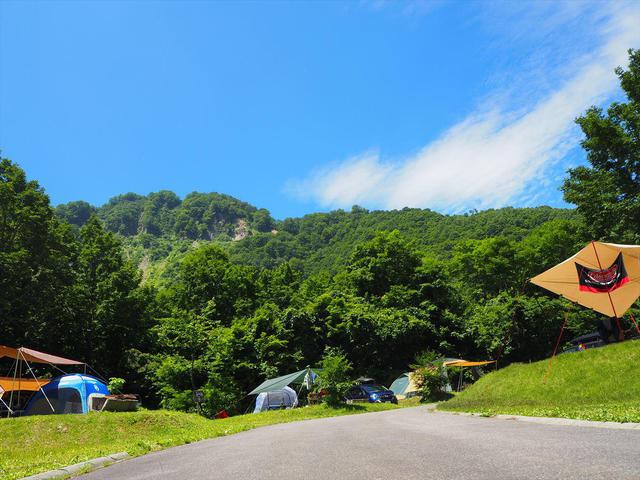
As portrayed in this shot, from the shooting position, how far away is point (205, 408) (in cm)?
2597

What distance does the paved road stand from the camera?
495cm

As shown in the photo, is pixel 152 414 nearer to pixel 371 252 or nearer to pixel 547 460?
pixel 547 460

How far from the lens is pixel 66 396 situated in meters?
19.9

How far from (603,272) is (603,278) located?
253 mm

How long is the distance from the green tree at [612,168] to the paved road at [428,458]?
932 inches

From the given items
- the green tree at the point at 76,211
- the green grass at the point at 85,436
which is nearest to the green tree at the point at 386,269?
the green grass at the point at 85,436

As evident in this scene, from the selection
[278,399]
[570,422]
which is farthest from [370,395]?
[570,422]

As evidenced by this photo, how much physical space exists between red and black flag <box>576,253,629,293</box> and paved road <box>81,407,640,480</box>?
11.6 metres

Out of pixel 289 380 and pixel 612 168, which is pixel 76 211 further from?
pixel 612 168

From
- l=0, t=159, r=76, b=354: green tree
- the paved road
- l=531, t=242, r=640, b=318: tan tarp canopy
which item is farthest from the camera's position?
l=0, t=159, r=76, b=354: green tree

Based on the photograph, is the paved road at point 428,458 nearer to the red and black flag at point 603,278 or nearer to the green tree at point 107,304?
the red and black flag at point 603,278

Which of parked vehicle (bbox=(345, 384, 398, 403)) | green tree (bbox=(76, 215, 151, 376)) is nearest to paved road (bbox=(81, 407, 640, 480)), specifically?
parked vehicle (bbox=(345, 384, 398, 403))

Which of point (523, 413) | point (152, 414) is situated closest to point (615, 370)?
point (523, 413)

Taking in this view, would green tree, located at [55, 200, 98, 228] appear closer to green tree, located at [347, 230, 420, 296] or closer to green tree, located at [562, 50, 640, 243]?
green tree, located at [347, 230, 420, 296]
